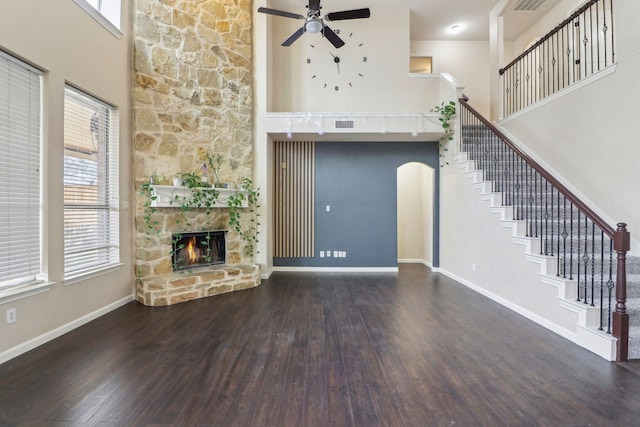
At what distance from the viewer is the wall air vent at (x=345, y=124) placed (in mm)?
5496

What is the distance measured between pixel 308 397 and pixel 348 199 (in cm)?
464

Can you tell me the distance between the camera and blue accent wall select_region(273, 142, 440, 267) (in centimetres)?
633

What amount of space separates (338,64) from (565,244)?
519cm

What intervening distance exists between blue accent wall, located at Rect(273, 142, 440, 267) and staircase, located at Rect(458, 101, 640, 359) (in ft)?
5.35

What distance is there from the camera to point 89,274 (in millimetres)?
3453

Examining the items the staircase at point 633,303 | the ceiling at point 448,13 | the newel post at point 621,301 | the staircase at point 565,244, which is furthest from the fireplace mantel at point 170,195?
the staircase at point 633,303

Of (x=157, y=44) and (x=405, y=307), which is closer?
(x=405, y=307)

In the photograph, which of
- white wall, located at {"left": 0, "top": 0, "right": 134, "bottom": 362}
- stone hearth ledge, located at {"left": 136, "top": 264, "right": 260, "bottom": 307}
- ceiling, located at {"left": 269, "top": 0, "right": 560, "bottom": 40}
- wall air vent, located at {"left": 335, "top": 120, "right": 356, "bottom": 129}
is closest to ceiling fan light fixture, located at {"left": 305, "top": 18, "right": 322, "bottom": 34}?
wall air vent, located at {"left": 335, "top": 120, "right": 356, "bottom": 129}

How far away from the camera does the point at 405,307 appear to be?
397cm

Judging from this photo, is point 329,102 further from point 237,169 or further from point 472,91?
point 472,91

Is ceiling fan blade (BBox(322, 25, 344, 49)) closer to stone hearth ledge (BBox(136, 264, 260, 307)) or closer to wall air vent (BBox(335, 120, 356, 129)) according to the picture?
wall air vent (BBox(335, 120, 356, 129))

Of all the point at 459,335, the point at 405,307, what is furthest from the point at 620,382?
the point at 405,307

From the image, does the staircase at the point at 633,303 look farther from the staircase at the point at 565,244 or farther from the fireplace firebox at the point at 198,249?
the fireplace firebox at the point at 198,249

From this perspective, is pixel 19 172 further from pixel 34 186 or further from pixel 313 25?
pixel 313 25
